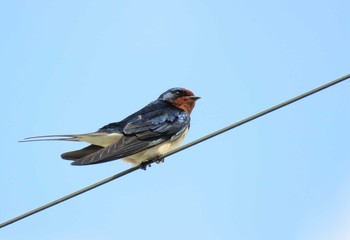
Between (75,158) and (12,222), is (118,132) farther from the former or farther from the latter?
(12,222)

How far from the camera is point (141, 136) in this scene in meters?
7.55

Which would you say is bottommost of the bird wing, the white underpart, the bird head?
the white underpart

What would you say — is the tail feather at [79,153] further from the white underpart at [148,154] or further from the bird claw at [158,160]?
the bird claw at [158,160]

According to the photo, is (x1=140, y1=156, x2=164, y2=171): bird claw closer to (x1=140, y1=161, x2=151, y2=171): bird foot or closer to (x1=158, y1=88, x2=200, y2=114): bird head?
(x1=140, y1=161, x2=151, y2=171): bird foot

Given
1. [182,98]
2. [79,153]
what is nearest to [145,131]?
[79,153]

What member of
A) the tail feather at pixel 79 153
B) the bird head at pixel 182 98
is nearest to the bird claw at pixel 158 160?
the tail feather at pixel 79 153

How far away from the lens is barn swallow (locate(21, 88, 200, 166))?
710cm

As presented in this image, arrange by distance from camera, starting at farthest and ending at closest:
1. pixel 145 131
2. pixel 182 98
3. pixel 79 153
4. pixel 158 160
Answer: pixel 182 98 → pixel 145 131 → pixel 158 160 → pixel 79 153

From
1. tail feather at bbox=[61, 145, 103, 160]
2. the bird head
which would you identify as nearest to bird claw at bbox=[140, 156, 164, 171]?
tail feather at bbox=[61, 145, 103, 160]

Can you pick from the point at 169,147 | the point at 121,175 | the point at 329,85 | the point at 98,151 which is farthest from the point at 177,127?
the point at 329,85

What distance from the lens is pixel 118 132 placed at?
762cm

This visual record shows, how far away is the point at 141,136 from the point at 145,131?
12 cm

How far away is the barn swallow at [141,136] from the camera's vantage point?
23.3ft

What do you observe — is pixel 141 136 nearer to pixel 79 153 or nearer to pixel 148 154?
pixel 148 154
